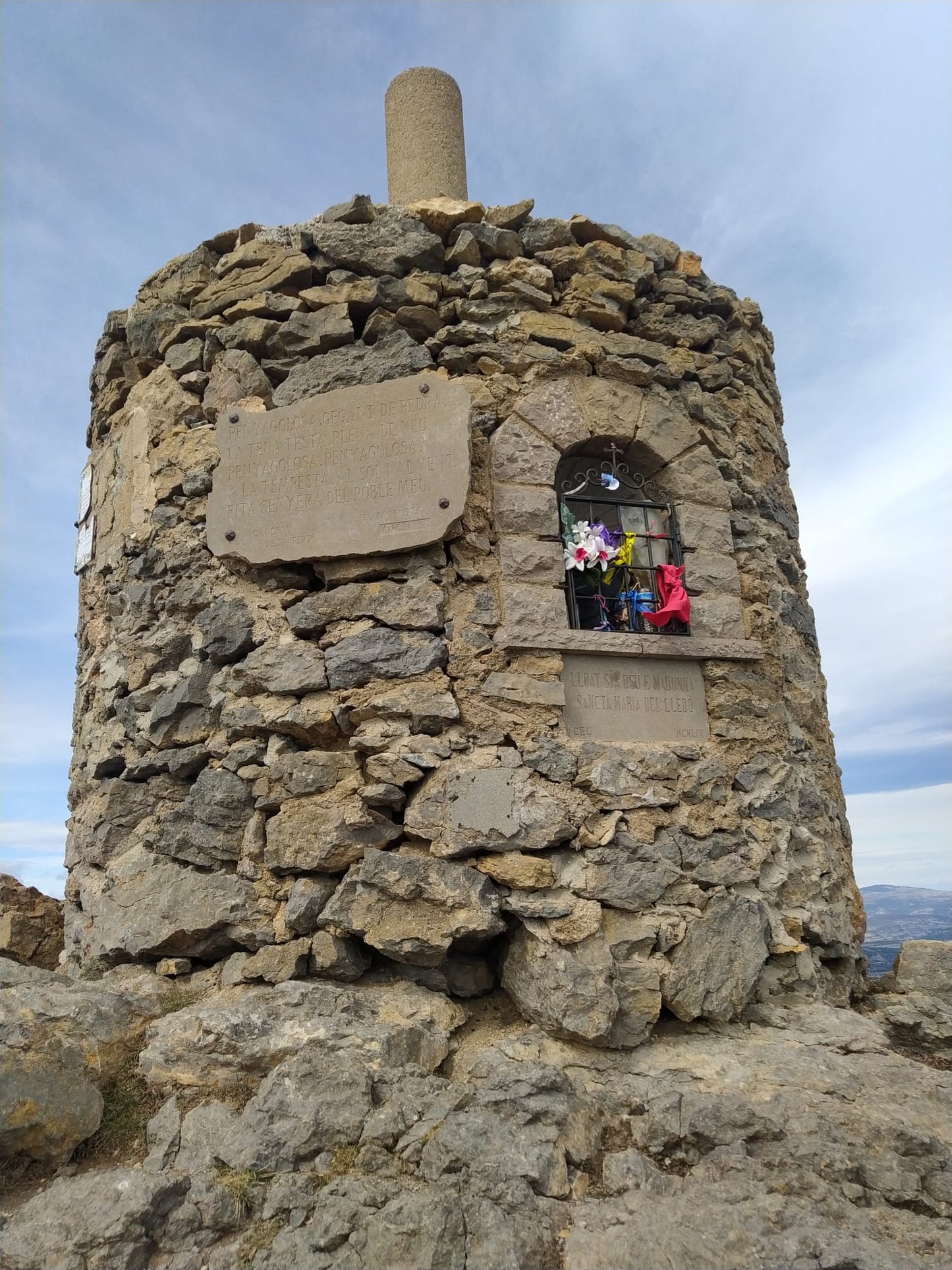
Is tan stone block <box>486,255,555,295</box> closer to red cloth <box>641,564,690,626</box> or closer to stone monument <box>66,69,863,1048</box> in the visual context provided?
stone monument <box>66,69,863,1048</box>

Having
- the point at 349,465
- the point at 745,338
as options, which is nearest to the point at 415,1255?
the point at 349,465

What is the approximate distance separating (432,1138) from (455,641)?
2.35 meters

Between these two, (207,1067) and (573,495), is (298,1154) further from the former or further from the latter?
(573,495)

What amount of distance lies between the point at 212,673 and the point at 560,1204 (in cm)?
315

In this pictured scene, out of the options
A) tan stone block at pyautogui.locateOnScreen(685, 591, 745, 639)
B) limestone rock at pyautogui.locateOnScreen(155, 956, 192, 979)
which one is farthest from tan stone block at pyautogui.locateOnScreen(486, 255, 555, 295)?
limestone rock at pyautogui.locateOnScreen(155, 956, 192, 979)

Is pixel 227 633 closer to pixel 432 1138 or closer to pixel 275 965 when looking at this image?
pixel 275 965

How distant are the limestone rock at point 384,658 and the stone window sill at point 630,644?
0.39 meters

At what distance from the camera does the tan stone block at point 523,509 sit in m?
5.21

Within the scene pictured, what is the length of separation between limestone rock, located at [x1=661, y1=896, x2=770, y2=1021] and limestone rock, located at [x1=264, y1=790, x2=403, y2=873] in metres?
1.57

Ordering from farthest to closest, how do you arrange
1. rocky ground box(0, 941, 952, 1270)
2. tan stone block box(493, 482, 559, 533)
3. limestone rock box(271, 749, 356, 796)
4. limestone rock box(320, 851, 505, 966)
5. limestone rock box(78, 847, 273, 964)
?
tan stone block box(493, 482, 559, 533)
limestone rock box(271, 749, 356, 796)
limestone rock box(78, 847, 273, 964)
limestone rock box(320, 851, 505, 966)
rocky ground box(0, 941, 952, 1270)

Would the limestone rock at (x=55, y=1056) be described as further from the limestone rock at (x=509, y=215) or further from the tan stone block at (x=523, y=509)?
the limestone rock at (x=509, y=215)

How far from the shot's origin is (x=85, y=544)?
6609 mm

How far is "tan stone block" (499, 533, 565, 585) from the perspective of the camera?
5113mm

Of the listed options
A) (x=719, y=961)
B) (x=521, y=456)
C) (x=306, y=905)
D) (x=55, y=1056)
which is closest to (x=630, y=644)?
(x=521, y=456)
